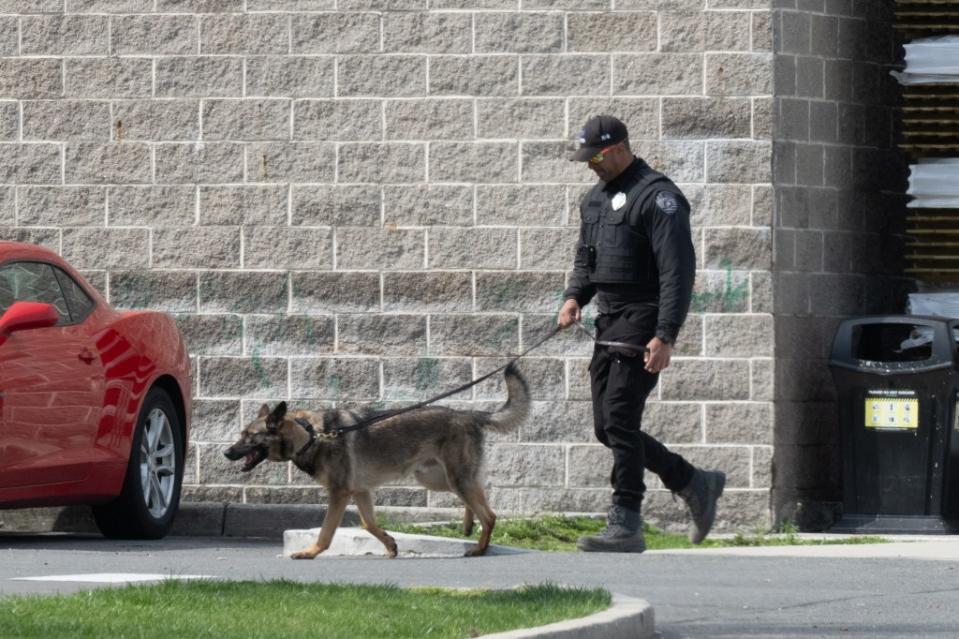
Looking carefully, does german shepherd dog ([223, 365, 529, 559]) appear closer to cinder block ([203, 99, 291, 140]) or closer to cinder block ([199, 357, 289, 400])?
cinder block ([199, 357, 289, 400])

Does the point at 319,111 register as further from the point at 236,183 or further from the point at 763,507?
the point at 763,507

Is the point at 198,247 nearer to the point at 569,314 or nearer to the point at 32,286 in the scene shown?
the point at 32,286

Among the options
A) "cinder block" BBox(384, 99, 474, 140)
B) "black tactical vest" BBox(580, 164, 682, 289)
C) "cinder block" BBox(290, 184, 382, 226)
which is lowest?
"black tactical vest" BBox(580, 164, 682, 289)

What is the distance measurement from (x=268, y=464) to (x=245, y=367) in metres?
0.59

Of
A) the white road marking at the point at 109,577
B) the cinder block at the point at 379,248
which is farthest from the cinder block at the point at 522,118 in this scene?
the white road marking at the point at 109,577

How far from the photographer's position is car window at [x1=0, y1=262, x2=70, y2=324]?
441 inches

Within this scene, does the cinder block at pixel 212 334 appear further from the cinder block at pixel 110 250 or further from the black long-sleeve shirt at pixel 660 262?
the black long-sleeve shirt at pixel 660 262

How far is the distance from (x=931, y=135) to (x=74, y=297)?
18.0 ft

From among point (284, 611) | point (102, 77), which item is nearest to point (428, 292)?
point (102, 77)

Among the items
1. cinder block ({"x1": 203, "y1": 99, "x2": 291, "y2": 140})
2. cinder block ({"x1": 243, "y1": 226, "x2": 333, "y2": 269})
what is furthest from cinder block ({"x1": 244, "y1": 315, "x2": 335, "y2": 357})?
cinder block ({"x1": 203, "y1": 99, "x2": 291, "y2": 140})

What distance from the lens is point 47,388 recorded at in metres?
10.7

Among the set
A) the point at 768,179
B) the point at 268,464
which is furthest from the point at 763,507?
the point at 268,464

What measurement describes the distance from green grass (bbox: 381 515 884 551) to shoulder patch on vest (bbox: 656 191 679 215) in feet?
7.02

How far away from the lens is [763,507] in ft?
41.2
